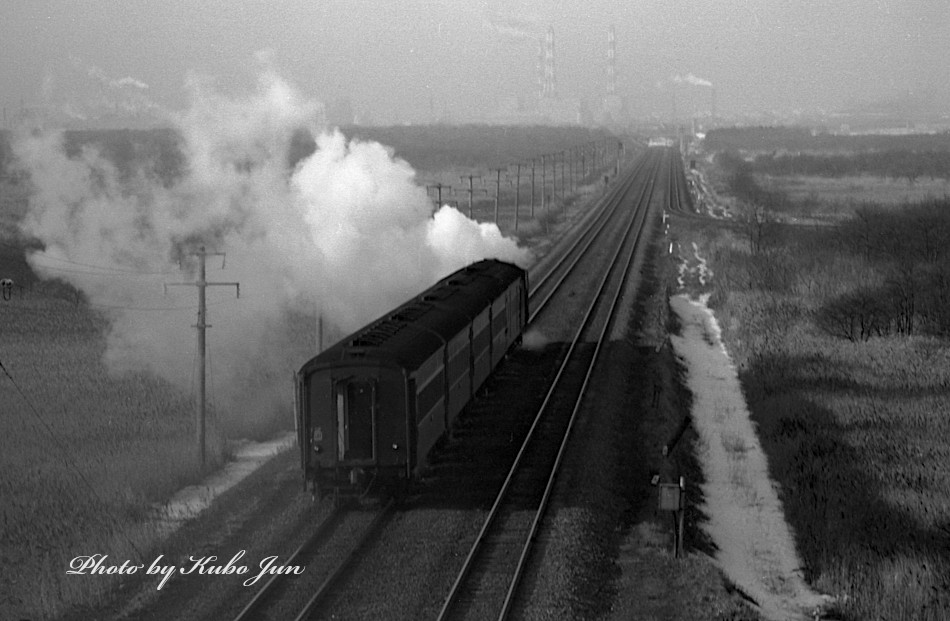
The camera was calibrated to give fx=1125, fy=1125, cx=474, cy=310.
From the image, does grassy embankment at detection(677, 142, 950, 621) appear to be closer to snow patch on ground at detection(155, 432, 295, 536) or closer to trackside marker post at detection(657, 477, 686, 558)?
trackside marker post at detection(657, 477, 686, 558)

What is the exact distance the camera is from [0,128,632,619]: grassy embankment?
17.6 metres

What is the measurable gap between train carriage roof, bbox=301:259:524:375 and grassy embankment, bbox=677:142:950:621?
7426 mm

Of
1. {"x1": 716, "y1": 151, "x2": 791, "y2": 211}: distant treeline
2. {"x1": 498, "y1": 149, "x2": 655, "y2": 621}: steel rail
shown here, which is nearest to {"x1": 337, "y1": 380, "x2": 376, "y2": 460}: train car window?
{"x1": 498, "y1": 149, "x2": 655, "y2": 621}: steel rail

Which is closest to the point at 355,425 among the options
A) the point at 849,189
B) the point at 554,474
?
the point at 554,474

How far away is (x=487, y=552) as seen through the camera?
17250 millimetres

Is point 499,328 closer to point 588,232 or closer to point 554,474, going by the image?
point 554,474

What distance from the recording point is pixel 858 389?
103 ft

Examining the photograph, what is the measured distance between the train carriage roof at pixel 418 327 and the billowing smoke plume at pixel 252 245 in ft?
27.9

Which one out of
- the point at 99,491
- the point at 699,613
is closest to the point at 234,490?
the point at 99,491

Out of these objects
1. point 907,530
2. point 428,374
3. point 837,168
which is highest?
point 837,168

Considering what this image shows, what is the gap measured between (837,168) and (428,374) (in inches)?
4738

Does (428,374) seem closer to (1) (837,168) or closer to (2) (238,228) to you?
(2) (238,228)

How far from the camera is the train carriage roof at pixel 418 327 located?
18844 mm

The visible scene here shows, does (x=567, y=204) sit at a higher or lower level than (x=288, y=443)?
higher
